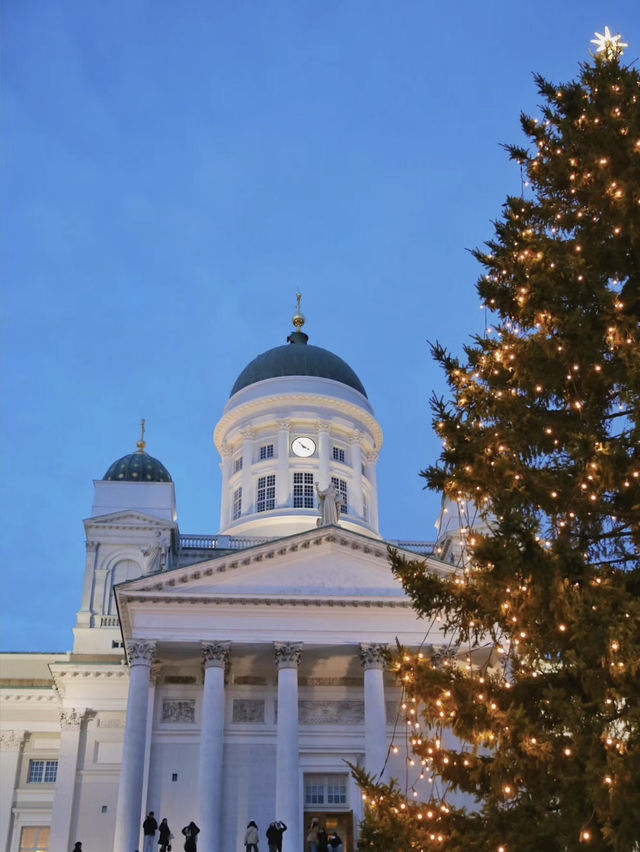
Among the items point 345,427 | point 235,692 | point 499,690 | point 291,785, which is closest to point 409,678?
point 499,690

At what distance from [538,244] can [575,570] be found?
13.5 feet

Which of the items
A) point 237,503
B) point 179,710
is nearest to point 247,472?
point 237,503

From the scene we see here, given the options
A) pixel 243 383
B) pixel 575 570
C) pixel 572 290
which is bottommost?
pixel 575 570

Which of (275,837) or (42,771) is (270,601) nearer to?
(275,837)

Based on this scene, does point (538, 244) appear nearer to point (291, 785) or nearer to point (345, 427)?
point (291, 785)

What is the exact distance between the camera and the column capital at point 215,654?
31.3 m

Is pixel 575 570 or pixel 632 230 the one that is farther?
pixel 632 230

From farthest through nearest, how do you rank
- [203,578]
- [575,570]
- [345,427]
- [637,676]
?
[345,427] → [203,578] → [575,570] → [637,676]

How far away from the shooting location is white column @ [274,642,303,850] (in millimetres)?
29312

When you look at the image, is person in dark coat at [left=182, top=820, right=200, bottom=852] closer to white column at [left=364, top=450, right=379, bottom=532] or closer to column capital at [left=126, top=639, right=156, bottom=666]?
column capital at [left=126, top=639, right=156, bottom=666]

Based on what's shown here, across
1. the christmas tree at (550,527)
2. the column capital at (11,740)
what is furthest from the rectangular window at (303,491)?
the christmas tree at (550,527)

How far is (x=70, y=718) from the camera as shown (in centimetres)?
3728

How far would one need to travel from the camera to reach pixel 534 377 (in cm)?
1191

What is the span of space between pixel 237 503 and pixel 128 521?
7001mm
